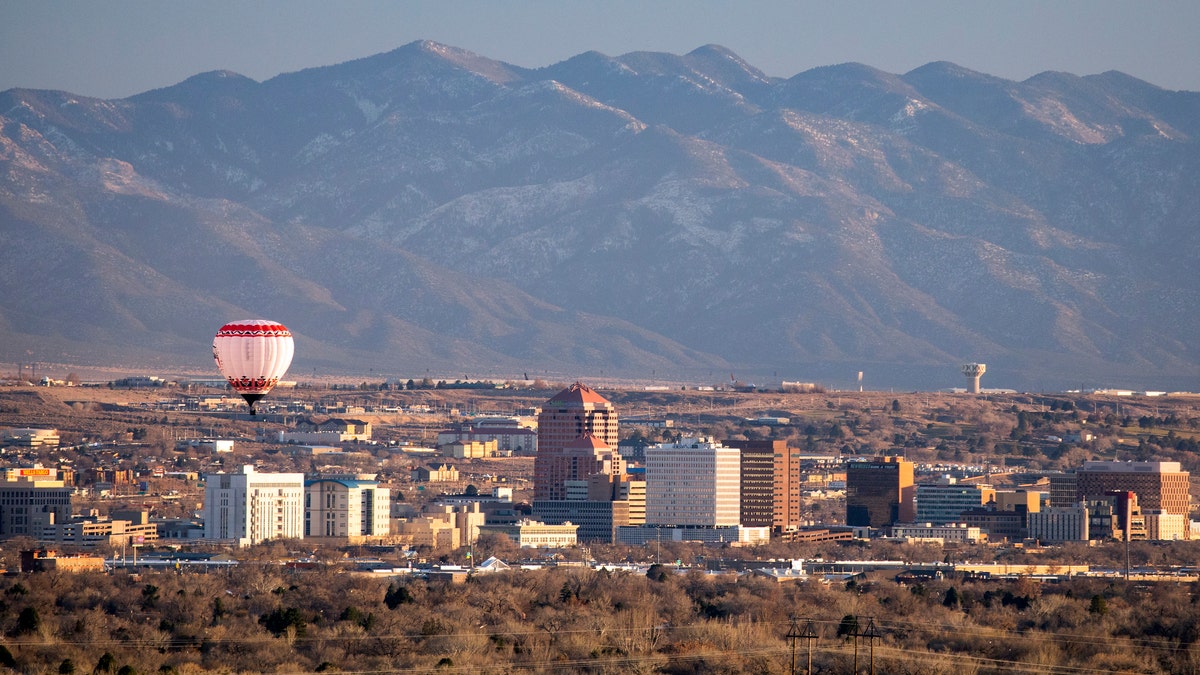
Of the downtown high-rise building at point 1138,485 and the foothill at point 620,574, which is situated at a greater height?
the downtown high-rise building at point 1138,485

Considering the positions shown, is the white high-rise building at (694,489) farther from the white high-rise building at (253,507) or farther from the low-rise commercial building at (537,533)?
the white high-rise building at (253,507)

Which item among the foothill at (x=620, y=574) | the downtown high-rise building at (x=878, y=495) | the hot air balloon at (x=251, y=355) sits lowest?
the foothill at (x=620, y=574)

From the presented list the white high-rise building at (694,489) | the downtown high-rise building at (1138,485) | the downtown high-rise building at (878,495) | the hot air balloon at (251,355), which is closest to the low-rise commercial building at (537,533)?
the white high-rise building at (694,489)

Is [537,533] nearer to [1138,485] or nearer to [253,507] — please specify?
[253,507]

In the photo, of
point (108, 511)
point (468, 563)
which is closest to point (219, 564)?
point (468, 563)

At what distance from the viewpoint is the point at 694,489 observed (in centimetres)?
18775

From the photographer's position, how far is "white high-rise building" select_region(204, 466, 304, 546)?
555 feet

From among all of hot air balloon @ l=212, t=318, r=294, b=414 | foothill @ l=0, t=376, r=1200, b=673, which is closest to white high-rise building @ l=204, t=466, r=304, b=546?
foothill @ l=0, t=376, r=1200, b=673

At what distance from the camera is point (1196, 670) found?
290 ft

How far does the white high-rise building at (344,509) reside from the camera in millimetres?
175000

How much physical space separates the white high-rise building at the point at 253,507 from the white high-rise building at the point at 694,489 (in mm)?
25746

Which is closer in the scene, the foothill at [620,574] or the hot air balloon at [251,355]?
the foothill at [620,574]

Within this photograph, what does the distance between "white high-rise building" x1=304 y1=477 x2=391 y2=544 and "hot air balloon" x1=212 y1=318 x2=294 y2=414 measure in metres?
64.4

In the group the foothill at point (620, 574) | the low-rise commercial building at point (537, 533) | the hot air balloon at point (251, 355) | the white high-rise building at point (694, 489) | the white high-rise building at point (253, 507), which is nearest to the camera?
the foothill at point (620, 574)
